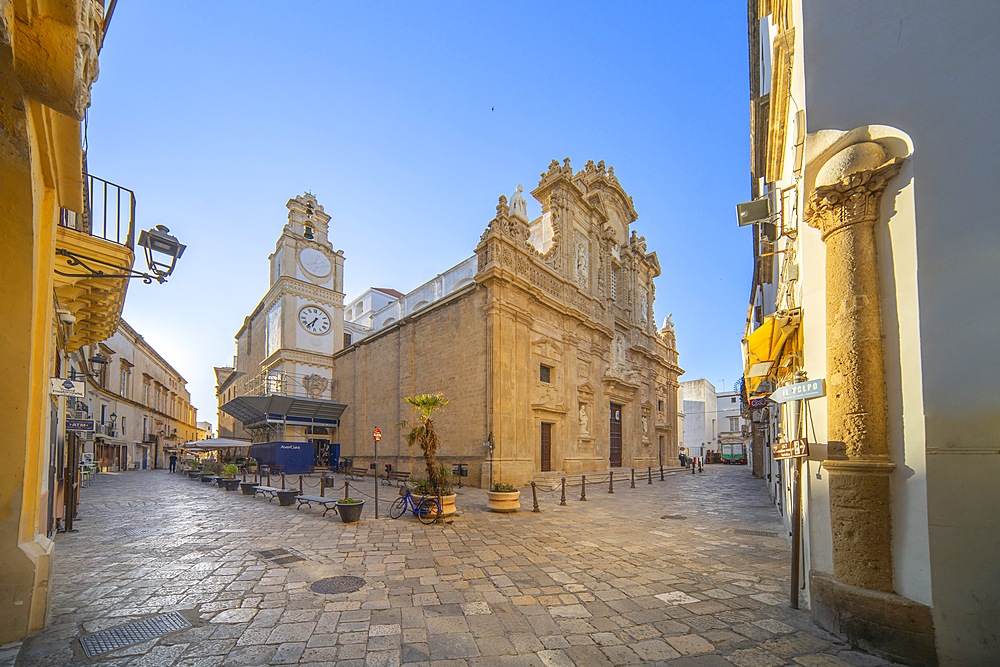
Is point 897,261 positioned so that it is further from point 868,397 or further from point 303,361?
point 303,361

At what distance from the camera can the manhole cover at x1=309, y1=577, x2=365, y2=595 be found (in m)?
5.85

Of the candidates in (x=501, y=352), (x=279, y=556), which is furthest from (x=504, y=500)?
(x=501, y=352)

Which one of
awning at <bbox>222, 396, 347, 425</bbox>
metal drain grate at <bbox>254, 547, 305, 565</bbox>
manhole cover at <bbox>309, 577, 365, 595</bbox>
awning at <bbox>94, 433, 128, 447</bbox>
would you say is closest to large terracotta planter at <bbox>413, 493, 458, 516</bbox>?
metal drain grate at <bbox>254, 547, 305, 565</bbox>

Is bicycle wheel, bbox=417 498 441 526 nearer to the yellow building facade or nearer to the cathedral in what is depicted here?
the yellow building facade

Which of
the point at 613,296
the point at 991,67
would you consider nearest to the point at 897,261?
the point at 991,67

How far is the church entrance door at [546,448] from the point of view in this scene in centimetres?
2192

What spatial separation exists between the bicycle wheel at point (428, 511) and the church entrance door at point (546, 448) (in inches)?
460

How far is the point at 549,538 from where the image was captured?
909cm

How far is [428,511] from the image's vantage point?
10.8 m

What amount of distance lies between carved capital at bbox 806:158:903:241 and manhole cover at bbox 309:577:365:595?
6.99m

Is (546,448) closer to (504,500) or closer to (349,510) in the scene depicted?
(504,500)

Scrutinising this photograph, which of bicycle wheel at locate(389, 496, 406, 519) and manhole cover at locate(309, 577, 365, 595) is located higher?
manhole cover at locate(309, 577, 365, 595)

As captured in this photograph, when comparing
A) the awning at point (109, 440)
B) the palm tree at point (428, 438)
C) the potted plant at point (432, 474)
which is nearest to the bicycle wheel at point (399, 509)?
the potted plant at point (432, 474)

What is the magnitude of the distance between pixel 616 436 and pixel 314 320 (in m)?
22.6
